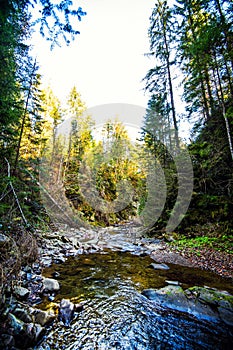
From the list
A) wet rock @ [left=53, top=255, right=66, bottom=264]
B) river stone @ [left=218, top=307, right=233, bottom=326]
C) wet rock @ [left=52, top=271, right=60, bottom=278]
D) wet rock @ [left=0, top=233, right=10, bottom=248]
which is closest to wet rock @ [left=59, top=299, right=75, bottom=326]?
wet rock @ [left=0, top=233, right=10, bottom=248]

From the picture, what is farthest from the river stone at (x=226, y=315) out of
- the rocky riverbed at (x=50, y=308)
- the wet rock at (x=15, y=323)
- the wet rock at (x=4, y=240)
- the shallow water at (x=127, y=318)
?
the wet rock at (x=4, y=240)

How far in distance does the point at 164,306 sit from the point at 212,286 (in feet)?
5.53

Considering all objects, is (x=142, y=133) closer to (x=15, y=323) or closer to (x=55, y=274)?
(x=55, y=274)

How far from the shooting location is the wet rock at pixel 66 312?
327 cm

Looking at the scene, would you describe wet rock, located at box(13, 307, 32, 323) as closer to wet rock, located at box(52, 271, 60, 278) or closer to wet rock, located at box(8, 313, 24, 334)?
wet rock, located at box(8, 313, 24, 334)

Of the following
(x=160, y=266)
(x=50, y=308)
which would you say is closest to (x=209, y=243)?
(x=160, y=266)

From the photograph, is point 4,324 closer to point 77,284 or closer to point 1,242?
point 1,242

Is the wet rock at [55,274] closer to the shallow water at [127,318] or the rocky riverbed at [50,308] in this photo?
the rocky riverbed at [50,308]

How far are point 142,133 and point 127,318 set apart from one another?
12390 millimetres

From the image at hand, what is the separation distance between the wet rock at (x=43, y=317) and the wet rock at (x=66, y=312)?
0.17 metres

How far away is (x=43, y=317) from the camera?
3.10 m

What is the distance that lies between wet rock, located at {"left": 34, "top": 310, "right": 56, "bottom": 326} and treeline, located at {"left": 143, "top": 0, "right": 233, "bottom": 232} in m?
7.81

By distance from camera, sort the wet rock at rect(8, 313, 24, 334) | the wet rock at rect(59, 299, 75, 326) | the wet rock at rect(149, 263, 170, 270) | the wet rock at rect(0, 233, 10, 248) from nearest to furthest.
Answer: the wet rock at rect(8, 313, 24, 334)
the wet rock at rect(59, 299, 75, 326)
the wet rock at rect(0, 233, 10, 248)
the wet rock at rect(149, 263, 170, 270)

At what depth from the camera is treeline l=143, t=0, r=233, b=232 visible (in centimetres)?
734
